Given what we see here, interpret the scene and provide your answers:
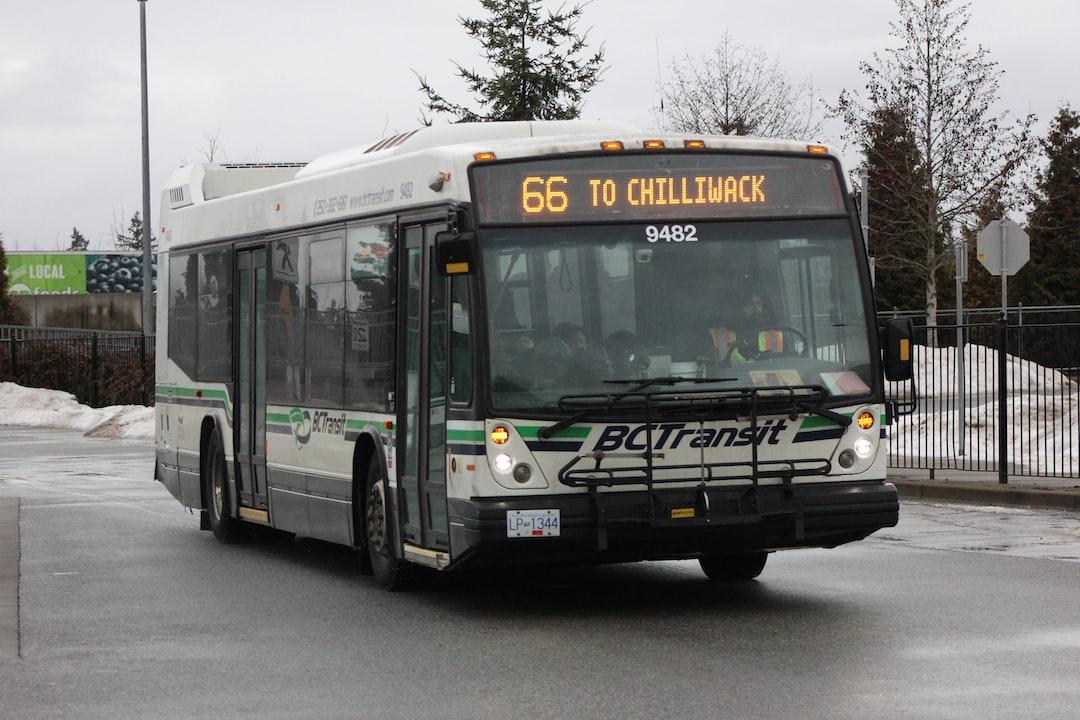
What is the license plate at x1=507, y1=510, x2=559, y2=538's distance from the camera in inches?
424

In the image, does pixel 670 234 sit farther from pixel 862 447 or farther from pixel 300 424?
pixel 300 424

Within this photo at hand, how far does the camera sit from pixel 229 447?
16.1 metres

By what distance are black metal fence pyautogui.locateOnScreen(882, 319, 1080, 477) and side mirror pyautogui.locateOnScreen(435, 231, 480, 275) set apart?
10.5 m

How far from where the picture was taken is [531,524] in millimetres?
10781

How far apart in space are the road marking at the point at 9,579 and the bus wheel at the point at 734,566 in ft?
14.8

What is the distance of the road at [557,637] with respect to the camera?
8.36 meters

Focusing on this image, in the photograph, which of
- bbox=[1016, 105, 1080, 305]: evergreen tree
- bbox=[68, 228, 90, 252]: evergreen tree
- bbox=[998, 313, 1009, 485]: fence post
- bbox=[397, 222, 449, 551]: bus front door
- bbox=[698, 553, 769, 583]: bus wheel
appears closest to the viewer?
bbox=[397, 222, 449, 551]: bus front door

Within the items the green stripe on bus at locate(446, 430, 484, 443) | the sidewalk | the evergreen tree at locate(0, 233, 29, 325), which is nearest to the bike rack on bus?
the green stripe on bus at locate(446, 430, 484, 443)

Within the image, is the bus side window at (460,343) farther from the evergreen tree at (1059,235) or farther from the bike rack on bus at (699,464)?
the evergreen tree at (1059,235)

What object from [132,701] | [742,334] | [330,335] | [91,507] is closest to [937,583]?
[742,334]

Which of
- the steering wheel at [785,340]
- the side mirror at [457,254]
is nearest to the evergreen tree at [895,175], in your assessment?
the steering wheel at [785,340]

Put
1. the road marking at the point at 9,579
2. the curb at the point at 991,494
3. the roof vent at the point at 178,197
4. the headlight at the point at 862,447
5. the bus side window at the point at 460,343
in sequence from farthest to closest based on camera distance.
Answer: the curb at the point at 991,494
the roof vent at the point at 178,197
the headlight at the point at 862,447
the bus side window at the point at 460,343
the road marking at the point at 9,579

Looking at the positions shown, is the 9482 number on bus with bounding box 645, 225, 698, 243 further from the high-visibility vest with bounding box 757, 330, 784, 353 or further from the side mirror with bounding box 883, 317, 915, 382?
the side mirror with bounding box 883, 317, 915, 382

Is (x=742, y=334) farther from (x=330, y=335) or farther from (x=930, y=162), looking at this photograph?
(x=930, y=162)
